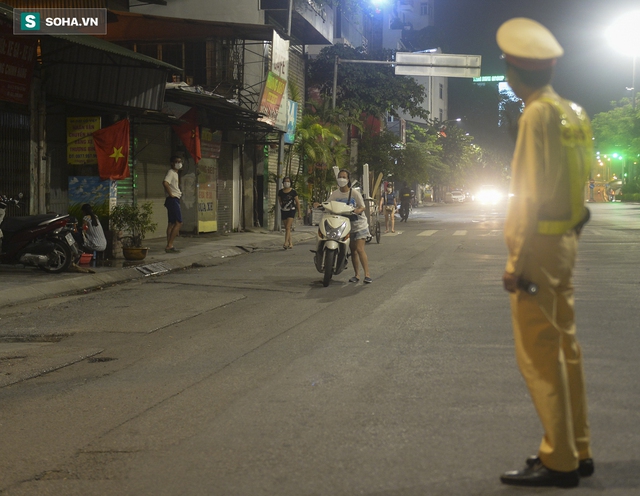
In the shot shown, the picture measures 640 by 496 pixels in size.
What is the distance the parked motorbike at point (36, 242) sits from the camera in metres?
13.8

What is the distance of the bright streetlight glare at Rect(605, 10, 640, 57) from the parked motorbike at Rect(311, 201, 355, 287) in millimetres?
47730

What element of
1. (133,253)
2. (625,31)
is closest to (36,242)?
(133,253)

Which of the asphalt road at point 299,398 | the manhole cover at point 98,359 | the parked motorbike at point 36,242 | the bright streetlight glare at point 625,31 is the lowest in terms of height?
the manhole cover at point 98,359

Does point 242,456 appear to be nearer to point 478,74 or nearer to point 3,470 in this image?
point 3,470

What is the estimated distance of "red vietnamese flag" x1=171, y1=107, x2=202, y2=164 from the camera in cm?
Answer: 2247

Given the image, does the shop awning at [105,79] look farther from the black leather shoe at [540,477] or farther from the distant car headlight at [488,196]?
the distant car headlight at [488,196]

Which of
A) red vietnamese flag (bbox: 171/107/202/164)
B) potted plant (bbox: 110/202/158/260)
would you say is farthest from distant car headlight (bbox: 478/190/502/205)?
potted plant (bbox: 110/202/158/260)

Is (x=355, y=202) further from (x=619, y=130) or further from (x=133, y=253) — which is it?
(x=619, y=130)

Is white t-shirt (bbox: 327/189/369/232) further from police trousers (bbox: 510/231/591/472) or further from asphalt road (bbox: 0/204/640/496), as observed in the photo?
police trousers (bbox: 510/231/591/472)

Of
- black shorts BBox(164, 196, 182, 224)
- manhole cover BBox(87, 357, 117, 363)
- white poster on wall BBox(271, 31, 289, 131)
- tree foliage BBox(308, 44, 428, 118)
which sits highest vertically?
tree foliage BBox(308, 44, 428, 118)

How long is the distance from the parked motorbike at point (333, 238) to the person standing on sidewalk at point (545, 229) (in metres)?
8.95

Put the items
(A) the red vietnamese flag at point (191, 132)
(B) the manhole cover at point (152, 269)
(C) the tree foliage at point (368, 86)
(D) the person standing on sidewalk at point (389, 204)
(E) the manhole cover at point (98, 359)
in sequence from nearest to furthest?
(E) the manhole cover at point (98, 359), (B) the manhole cover at point (152, 269), (A) the red vietnamese flag at point (191, 132), (D) the person standing on sidewalk at point (389, 204), (C) the tree foliage at point (368, 86)

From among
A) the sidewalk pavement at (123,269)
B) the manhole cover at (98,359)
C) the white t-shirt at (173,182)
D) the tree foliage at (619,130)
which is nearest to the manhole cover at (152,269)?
the sidewalk pavement at (123,269)

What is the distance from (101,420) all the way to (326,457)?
169 cm
